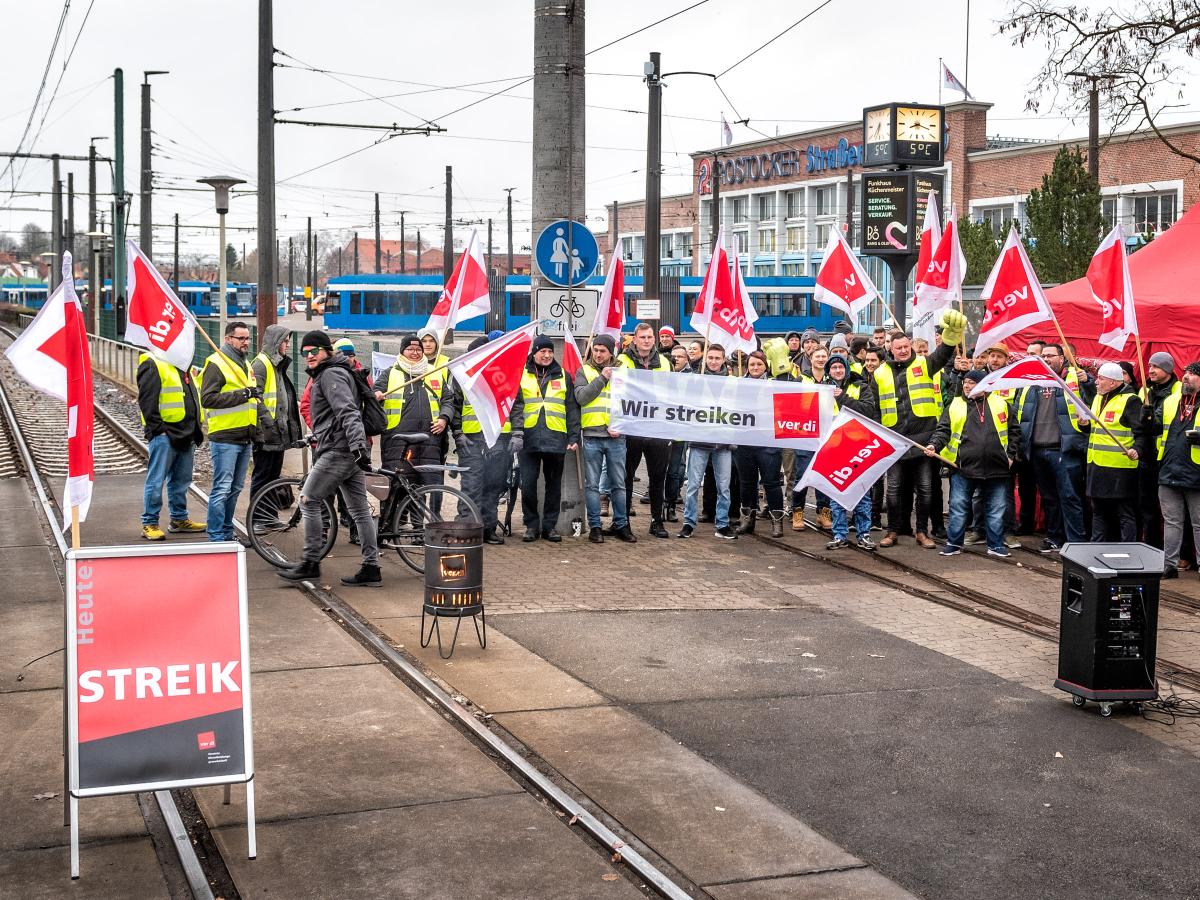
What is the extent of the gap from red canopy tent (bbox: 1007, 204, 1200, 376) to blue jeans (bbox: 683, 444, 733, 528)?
3941 mm

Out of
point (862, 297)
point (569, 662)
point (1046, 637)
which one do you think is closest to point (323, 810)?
point (569, 662)

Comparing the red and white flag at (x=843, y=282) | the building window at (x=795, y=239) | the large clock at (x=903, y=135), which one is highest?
the building window at (x=795, y=239)

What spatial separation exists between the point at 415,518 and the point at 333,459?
3.74 feet

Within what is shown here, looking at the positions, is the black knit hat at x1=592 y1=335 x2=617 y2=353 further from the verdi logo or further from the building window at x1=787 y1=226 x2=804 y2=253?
the building window at x1=787 y1=226 x2=804 y2=253

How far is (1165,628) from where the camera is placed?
1028 cm

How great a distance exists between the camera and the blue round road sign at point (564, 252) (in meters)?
13.8

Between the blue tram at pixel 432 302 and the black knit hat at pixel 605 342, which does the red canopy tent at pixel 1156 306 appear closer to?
the black knit hat at pixel 605 342

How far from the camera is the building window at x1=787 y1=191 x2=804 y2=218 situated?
7706cm

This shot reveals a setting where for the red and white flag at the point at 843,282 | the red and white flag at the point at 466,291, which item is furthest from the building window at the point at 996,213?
the red and white flag at the point at 466,291

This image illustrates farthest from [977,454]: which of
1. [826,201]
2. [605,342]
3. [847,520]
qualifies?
[826,201]

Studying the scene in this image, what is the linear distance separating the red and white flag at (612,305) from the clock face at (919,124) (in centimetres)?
1230

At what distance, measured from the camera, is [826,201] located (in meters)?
75.2

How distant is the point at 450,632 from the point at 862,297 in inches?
287

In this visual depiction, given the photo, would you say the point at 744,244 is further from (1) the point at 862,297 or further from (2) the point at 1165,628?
(2) the point at 1165,628
